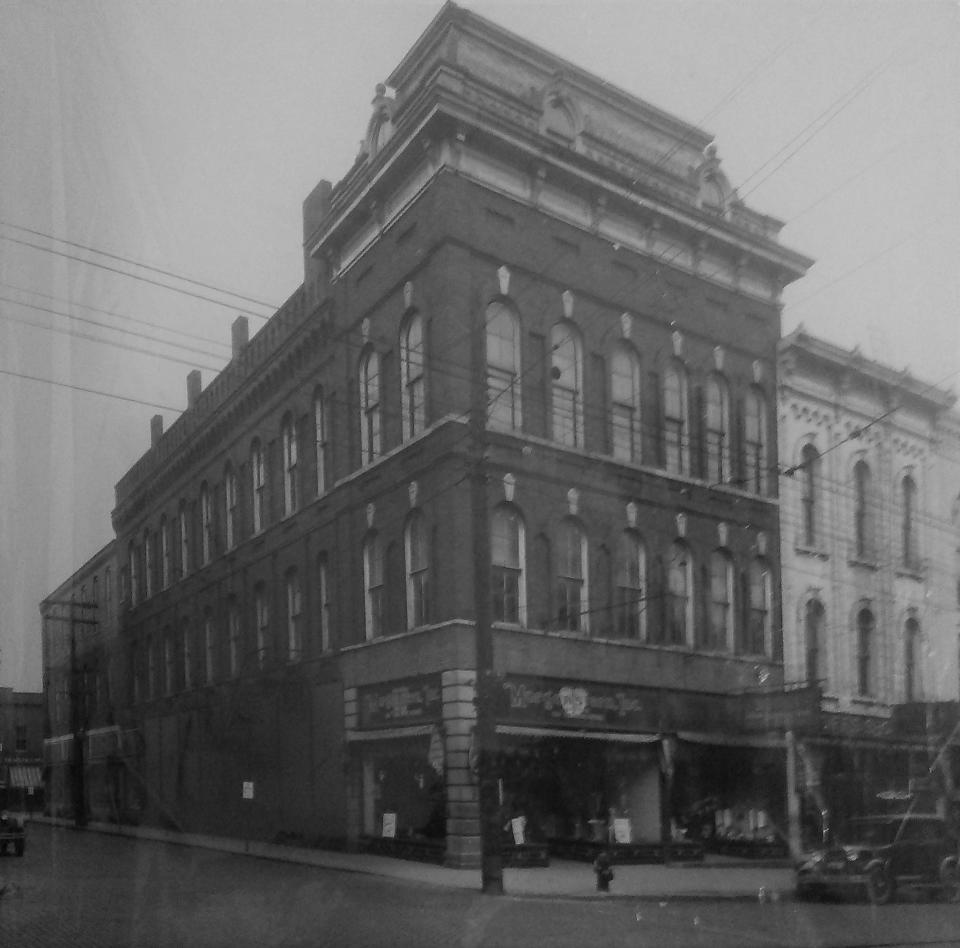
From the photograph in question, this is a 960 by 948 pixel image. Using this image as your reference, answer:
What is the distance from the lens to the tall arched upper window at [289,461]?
22672 millimetres

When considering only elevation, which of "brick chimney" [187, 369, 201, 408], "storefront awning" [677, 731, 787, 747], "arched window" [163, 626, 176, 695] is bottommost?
"storefront awning" [677, 731, 787, 747]

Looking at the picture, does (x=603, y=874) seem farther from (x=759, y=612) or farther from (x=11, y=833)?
(x=11, y=833)

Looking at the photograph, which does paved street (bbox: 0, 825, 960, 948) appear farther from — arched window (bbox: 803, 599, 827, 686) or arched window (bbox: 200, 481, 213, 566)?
arched window (bbox: 803, 599, 827, 686)

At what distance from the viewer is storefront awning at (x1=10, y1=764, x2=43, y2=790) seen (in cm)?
3297

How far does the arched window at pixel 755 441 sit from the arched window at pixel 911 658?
151 inches

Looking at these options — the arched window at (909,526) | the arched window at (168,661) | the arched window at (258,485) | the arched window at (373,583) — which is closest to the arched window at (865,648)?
the arched window at (909,526)

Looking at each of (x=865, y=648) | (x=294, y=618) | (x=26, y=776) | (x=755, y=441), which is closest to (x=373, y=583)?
(x=294, y=618)

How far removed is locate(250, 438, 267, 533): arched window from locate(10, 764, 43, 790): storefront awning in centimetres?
1426

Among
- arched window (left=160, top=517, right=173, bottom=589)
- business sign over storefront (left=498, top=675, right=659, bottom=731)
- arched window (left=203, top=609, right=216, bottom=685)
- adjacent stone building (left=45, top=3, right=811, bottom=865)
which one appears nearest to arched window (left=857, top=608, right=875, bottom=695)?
adjacent stone building (left=45, top=3, right=811, bottom=865)

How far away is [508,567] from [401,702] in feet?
9.60

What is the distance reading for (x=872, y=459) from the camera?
24.2m

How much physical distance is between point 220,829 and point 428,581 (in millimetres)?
7613

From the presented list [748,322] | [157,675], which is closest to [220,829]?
[157,675]

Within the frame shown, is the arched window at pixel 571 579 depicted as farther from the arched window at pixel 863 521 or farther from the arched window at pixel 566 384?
the arched window at pixel 863 521
